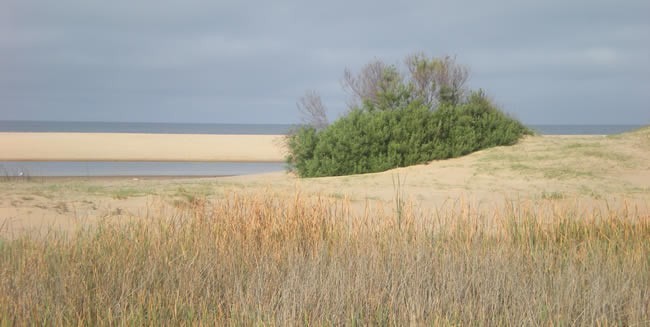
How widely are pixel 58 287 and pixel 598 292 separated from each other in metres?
3.66

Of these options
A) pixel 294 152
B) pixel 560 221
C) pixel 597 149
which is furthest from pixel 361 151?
pixel 560 221

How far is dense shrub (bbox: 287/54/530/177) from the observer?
16.2m

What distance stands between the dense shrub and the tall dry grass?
31.5ft

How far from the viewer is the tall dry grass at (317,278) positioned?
434cm

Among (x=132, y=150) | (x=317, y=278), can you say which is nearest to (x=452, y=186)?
(x=317, y=278)

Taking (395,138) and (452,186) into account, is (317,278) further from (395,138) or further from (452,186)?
(395,138)

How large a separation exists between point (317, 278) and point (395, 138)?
11.6 metres

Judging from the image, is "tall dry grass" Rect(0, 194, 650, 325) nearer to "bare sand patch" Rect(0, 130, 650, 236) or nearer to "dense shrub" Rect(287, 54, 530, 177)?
"bare sand patch" Rect(0, 130, 650, 236)

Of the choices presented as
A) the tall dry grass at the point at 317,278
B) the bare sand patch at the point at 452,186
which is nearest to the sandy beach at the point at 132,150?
the bare sand patch at the point at 452,186

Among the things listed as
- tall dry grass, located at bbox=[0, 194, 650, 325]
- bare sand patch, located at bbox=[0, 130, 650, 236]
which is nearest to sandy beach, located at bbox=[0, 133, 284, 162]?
bare sand patch, located at bbox=[0, 130, 650, 236]

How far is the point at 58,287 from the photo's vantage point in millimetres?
4730

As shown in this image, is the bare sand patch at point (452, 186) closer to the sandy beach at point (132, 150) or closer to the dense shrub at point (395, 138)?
the dense shrub at point (395, 138)

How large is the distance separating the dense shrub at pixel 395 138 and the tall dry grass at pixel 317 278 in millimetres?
9609

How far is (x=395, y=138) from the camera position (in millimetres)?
16266
